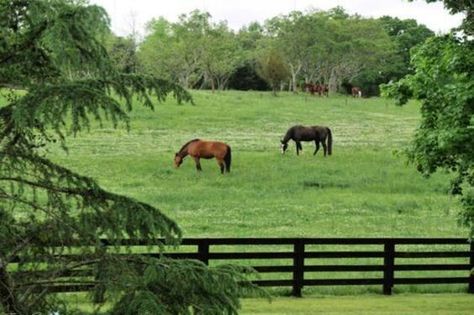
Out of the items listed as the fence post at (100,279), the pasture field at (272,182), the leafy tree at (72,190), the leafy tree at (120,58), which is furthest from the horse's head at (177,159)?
the fence post at (100,279)

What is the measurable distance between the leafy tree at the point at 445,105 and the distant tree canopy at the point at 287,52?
2305 inches

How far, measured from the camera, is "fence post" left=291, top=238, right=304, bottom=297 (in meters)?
13.3

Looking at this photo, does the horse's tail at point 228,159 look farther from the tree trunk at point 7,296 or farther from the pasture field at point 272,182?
the tree trunk at point 7,296

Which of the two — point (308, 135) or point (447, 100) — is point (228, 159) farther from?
point (447, 100)

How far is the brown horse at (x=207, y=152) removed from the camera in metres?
27.5

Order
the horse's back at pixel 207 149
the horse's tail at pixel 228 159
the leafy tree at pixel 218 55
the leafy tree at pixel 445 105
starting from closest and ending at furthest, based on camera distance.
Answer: the leafy tree at pixel 445 105 → the horse's tail at pixel 228 159 → the horse's back at pixel 207 149 → the leafy tree at pixel 218 55

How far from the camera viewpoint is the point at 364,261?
16.1 metres

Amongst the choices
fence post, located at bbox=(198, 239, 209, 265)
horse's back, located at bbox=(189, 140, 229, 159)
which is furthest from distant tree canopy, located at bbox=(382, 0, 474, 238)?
horse's back, located at bbox=(189, 140, 229, 159)

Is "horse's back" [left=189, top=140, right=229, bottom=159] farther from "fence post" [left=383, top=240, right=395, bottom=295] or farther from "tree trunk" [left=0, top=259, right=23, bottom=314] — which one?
"tree trunk" [left=0, top=259, right=23, bottom=314]

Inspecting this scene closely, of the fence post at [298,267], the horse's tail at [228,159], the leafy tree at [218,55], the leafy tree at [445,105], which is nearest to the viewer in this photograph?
the leafy tree at [445,105]

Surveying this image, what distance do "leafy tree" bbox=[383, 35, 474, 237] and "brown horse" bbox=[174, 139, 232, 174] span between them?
1480cm

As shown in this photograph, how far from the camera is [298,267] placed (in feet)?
43.9

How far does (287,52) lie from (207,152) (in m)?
51.5

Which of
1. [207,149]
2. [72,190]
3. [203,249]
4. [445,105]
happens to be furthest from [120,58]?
[72,190]
